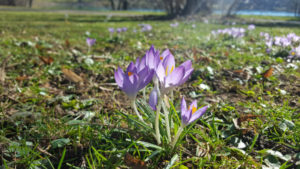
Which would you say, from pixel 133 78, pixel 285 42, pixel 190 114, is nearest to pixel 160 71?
pixel 133 78

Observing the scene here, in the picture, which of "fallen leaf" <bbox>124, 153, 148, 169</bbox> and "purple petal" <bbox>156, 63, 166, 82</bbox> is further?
"fallen leaf" <bbox>124, 153, 148, 169</bbox>

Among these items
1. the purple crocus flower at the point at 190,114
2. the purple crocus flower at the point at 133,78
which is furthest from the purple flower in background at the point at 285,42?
the purple crocus flower at the point at 133,78

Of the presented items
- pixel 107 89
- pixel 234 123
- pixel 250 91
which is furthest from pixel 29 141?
pixel 250 91

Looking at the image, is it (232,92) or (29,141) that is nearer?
(29,141)

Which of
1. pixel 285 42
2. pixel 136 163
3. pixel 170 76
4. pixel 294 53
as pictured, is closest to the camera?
pixel 170 76

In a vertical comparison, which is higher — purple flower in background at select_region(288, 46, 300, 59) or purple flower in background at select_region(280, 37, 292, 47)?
purple flower in background at select_region(280, 37, 292, 47)

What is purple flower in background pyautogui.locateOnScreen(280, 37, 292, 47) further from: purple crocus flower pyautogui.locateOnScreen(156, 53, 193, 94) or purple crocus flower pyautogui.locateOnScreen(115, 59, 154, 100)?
purple crocus flower pyautogui.locateOnScreen(115, 59, 154, 100)

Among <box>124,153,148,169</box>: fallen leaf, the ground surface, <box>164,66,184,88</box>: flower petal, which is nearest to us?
<box>164,66,184,88</box>: flower petal

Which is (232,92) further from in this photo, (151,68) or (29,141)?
(29,141)

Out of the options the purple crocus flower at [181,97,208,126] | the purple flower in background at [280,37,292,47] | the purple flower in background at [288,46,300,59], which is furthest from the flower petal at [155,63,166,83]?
the purple flower in background at [280,37,292,47]

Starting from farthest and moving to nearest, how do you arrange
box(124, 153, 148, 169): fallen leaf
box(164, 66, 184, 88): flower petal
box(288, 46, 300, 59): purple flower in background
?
box(288, 46, 300, 59): purple flower in background, box(124, 153, 148, 169): fallen leaf, box(164, 66, 184, 88): flower petal

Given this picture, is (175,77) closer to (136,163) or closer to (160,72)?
(160,72)
